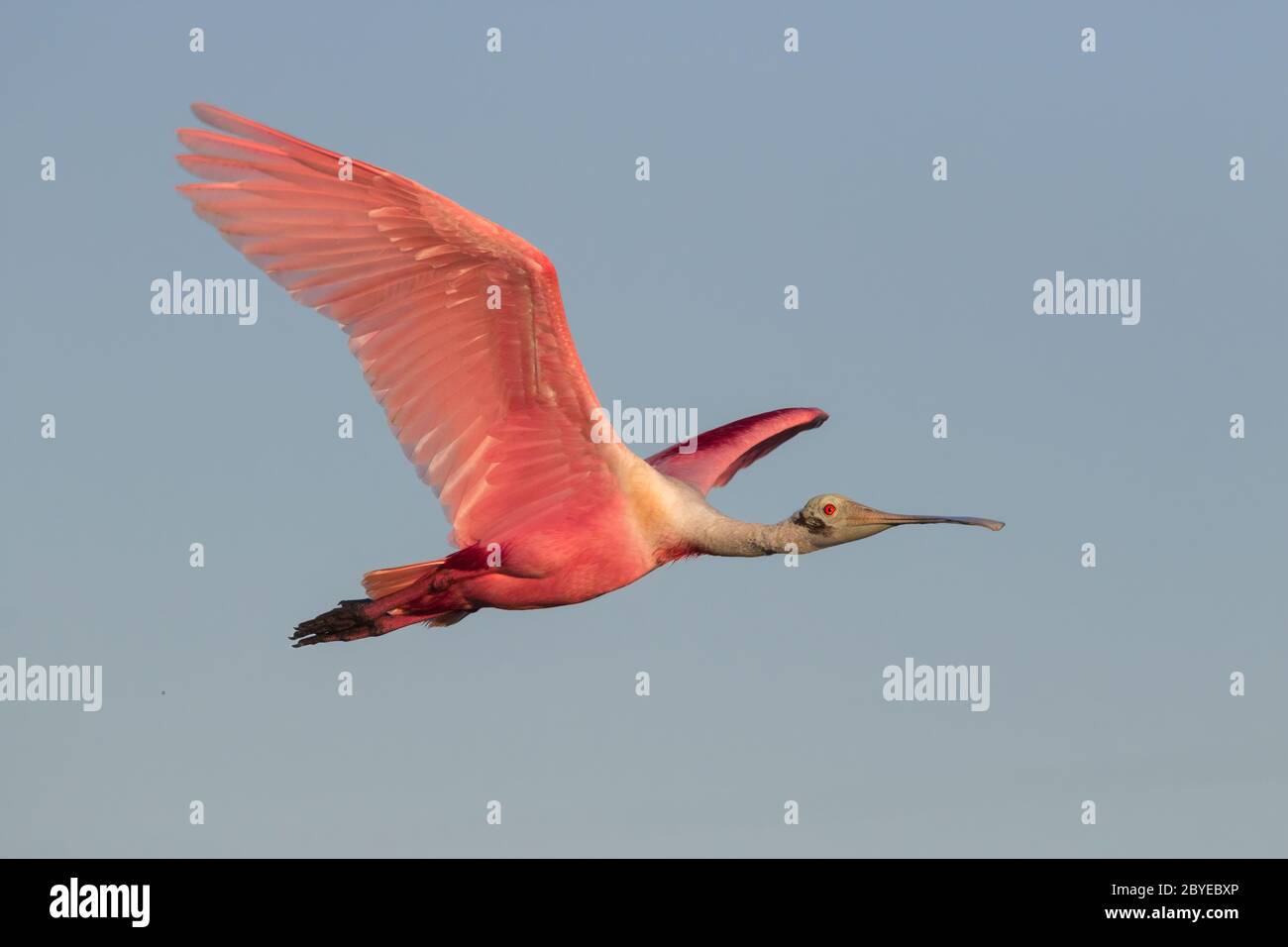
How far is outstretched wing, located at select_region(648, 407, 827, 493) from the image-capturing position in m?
22.3

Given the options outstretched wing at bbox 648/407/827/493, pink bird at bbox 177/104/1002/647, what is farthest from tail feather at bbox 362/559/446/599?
outstretched wing at bbox 648/407/827/493

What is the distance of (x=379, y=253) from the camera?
18.6 m

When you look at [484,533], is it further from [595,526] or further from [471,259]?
[471,259]

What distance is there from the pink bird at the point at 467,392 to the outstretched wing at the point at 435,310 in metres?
0.01

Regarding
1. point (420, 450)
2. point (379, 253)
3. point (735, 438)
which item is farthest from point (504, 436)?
point (735, 438)

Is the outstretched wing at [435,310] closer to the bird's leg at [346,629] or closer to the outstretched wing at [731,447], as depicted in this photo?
the bird's leg at [346,629]

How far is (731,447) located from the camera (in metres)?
22.7

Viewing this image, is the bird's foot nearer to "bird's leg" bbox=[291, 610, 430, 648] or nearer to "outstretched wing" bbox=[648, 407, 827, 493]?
"bird's leg" bbox=[291, 610, 430, 648]

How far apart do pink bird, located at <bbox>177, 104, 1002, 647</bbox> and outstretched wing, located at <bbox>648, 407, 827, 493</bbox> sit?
174 cm

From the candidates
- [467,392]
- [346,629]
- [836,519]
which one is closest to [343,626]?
[346,629]

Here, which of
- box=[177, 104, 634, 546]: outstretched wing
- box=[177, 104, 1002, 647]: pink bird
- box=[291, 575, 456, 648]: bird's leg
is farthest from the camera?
box=[291, 575, 456, 648]: bird's leg

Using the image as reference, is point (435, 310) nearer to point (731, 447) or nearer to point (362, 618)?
point (362, 618)

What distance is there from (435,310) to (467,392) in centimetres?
85

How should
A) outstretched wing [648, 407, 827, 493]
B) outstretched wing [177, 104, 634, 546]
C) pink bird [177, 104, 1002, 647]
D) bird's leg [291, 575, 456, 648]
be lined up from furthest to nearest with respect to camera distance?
1. outstretched wing [648, 407, 827, 493]
2. bird's leg [291, 575, 456, 648]
3. pink bird [177, 104, 1002, 647]
4. outstretched wing [177, 104, 634, 546]
